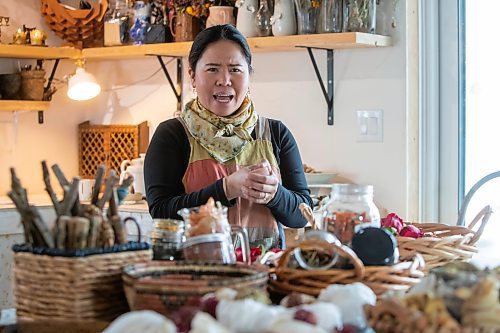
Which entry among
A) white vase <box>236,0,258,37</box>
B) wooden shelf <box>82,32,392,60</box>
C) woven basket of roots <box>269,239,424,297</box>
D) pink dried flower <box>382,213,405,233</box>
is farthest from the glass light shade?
woven basket of roots <box>269,239,424,297</box>

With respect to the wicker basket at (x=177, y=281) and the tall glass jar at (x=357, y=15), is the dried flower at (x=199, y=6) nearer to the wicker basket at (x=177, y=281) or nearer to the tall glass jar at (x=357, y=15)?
the tall glass jar at (x=357, y=15)

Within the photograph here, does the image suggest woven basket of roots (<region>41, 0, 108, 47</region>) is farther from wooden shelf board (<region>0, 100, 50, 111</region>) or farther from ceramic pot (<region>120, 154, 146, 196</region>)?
ceramic pot (<region>120, 154, 146, 196</region>)

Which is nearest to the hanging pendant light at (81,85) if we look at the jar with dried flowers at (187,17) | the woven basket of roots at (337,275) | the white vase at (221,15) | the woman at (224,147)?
the jar with dried flowers at (187,17)

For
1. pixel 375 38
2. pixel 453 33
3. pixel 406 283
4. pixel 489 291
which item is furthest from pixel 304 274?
pixel 453 33

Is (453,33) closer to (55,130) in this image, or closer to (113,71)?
(113,71)

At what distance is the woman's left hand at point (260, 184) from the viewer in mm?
2336

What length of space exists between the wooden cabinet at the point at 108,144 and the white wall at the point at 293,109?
46 mm

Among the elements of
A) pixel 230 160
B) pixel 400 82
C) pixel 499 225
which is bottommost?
pixel 499 225

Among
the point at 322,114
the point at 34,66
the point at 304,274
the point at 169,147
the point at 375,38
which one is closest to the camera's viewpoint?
the point at 304,274

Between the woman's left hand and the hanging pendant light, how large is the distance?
6.54 ft

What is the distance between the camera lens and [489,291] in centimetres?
135

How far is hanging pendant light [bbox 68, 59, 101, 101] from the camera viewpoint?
4180 mm

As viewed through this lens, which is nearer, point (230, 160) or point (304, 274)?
point (304, 274)

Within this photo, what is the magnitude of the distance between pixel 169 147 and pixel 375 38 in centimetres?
123
